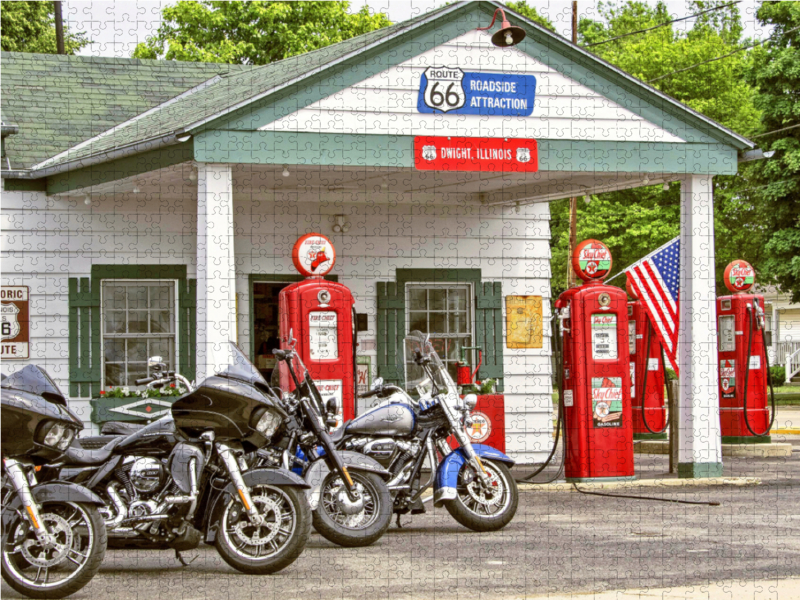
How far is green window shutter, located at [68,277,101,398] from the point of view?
12.6 meters

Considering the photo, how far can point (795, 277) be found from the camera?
25.6 meters

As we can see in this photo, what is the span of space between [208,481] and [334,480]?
123cm

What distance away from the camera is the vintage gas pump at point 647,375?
1716 cm

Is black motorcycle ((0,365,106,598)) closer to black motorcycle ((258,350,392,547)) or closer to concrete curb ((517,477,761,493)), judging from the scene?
black motorcycle ((258,350,392,547))

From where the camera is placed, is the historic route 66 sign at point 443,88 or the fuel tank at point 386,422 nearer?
the fuel tank at point 386,422

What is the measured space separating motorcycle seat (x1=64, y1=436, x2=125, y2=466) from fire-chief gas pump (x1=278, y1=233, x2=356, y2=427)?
4.00 metres

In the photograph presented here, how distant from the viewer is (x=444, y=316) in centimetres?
1412

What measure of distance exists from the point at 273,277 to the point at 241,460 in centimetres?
610

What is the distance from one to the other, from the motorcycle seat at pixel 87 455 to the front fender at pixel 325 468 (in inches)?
58.0

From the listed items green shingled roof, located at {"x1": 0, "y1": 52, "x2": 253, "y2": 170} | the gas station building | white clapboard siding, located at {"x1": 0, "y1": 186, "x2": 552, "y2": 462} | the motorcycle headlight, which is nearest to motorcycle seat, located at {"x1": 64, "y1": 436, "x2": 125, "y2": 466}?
the motorcycle headlight

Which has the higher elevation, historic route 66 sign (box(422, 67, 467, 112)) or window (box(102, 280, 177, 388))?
historic route 66 sign (box(422, 67, 467, 112))

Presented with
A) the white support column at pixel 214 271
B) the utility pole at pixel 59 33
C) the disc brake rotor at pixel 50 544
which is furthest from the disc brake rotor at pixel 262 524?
the utility pole at pixel 59 33

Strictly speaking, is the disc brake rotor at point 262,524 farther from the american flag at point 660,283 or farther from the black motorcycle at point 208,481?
the american flag at point 660,283

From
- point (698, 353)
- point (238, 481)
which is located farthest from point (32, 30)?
point (238, 481)
